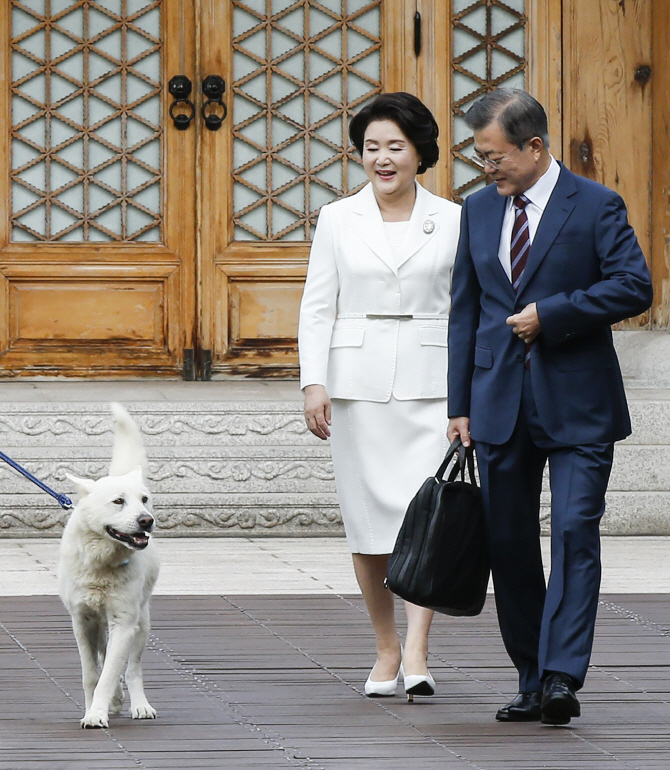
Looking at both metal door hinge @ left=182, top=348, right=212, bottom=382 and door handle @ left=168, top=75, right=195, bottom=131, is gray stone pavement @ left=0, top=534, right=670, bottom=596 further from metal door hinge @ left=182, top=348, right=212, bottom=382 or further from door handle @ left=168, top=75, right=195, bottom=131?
door handle @ left=168, top=75, right=195, bottom=131

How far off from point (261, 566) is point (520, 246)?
11.2ft

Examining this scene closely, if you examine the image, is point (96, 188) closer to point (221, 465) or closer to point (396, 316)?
point (221, 465)

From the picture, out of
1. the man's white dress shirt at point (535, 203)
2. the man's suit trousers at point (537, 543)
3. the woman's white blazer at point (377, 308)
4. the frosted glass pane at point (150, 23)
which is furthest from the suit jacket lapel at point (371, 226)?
the frosted glass pane at point (150, 23)

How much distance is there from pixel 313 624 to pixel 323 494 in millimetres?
2581

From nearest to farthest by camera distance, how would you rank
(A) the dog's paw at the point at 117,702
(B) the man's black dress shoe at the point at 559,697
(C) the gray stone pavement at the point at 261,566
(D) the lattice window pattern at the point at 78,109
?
(B) the man's black dress shoe at the point at 559,697 → (A) the dog's paw at the point at 117,702 → (C) the gray stone pavement at the point at 261,566 → (D) the lattice window pattern at the point at 78,109

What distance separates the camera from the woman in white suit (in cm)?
539

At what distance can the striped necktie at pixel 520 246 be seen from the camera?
16.0 feet

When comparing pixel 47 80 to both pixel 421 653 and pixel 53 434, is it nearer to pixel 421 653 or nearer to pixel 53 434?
pixel 53 434

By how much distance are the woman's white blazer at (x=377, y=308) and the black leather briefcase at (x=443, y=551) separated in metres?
0.54

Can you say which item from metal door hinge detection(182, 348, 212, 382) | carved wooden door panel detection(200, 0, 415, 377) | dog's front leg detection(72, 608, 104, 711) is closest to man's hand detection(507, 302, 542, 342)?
dog's front leg detection(72, 608, 104, 711)

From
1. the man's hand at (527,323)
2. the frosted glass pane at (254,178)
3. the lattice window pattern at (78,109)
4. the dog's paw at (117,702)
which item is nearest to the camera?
the man's hand at (527,323)

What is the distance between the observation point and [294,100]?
1107 cm

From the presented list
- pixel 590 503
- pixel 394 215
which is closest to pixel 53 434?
pixel 394 215

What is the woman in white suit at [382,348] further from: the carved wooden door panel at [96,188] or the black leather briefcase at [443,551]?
the carved wooden door panel at [96,188]
